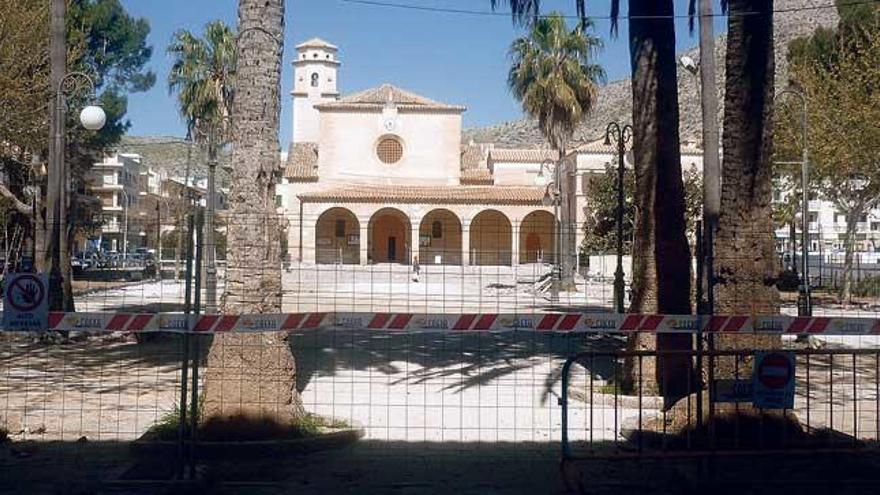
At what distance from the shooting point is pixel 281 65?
348 inches

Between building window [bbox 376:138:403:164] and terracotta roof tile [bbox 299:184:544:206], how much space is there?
5.24 meters

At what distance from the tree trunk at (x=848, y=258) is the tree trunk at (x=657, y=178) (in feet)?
7.42

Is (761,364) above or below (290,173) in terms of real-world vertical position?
below

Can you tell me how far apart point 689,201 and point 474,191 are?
1613 centimetres

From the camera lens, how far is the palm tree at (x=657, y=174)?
35.1 feet

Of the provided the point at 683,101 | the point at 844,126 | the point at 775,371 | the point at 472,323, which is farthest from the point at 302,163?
the point at 775,371

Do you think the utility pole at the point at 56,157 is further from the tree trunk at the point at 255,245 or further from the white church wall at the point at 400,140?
the white church wall at the point at 400,140

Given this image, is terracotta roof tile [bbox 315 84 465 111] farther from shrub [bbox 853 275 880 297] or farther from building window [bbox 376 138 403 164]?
shrub [bbox 853 275 880 297]

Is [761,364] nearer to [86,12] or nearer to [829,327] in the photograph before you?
[829,327]

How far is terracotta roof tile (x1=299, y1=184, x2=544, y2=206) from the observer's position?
1992 inches

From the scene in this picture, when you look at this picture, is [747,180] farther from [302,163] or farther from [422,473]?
[302,163]

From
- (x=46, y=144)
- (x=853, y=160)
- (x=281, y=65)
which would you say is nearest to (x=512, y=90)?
(x=853, y=160)

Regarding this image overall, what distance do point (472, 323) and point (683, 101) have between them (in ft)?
329

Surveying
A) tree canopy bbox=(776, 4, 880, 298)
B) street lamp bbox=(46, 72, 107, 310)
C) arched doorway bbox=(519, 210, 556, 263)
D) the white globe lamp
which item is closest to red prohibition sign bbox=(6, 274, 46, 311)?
arched doorway bbox=(519, 210, 556, 263)
